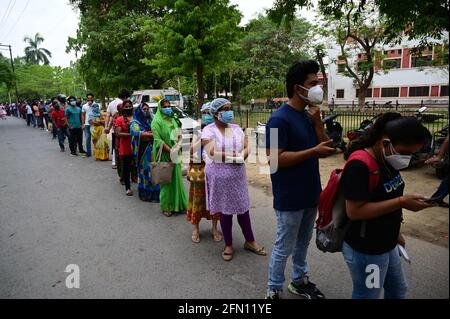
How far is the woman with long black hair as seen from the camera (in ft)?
Result: 6.15

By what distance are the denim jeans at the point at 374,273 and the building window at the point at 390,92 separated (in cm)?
4232

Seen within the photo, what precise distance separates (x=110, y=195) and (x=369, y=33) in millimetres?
25240

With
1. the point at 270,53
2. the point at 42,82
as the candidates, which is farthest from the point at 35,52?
the point at 270,53

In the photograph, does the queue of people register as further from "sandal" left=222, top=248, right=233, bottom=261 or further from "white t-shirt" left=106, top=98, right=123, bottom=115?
"white t-shirt" left=106, top=98, right=123, bottom=115

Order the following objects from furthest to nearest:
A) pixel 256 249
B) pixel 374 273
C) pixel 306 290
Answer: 1. pixel 256 249
2. pixel 306 290
3. pixel 374 273

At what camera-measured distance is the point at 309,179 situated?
2.67 metres

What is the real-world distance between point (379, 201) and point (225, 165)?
1.89 m

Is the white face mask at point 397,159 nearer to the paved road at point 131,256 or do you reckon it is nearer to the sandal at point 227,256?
the paved road at point 131,256

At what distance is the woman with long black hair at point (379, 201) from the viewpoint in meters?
1.87

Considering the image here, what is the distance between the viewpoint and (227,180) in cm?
363

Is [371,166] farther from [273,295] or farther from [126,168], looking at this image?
[126,168]

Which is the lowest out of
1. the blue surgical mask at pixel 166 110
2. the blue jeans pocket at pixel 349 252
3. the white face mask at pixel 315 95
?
the blue jeans pocket at pixel 349 252

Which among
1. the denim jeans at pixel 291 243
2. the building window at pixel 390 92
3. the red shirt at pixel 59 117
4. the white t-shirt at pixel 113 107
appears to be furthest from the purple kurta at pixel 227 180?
the building window at pixel 390 92
